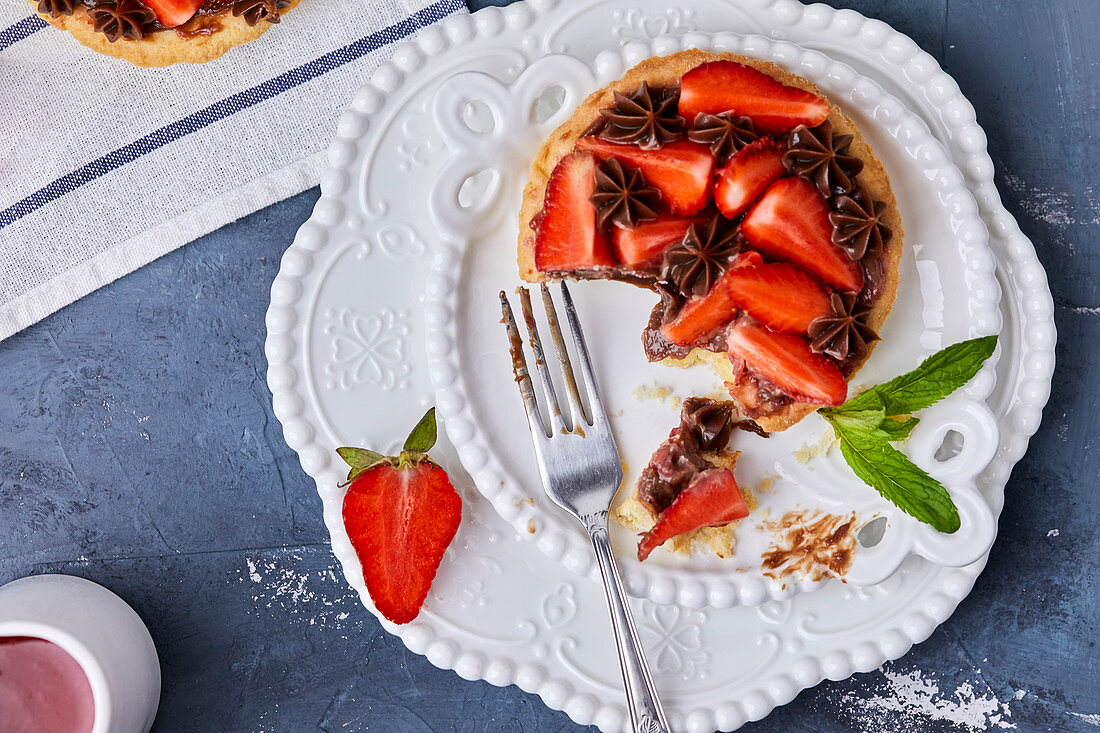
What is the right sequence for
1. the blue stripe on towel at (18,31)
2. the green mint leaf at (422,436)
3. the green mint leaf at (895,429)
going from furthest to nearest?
the blue stripe on towel at (18,31) < the green mint leaf at (422,436) < the green mint leaf at (895,429)

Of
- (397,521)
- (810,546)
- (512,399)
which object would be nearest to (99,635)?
(397,521)

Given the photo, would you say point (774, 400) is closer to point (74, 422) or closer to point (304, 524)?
point (304, 524)

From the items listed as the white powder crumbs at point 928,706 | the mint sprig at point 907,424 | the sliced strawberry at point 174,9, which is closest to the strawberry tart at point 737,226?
the mint sprig at point 907,424

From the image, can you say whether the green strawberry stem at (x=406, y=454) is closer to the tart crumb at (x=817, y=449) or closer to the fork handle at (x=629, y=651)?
the fork handle at (x=629, y=651)

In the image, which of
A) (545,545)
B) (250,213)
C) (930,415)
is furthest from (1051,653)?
(250,213)

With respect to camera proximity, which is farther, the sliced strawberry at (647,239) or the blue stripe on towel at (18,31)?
the blue stripe on towel at (18,31)

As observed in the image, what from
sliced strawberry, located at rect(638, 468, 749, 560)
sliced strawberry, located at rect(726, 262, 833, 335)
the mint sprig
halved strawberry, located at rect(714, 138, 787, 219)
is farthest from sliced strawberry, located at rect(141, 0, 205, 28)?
the mint sprig

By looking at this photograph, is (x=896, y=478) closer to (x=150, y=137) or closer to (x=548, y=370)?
(x=548, y=370)
